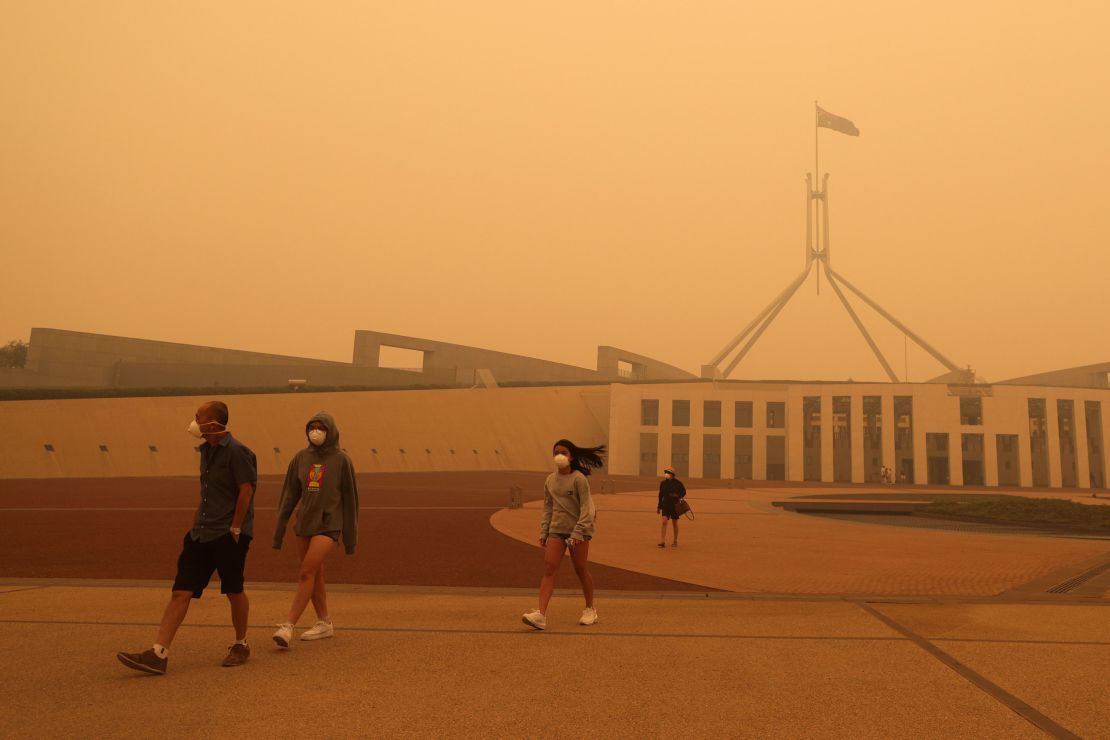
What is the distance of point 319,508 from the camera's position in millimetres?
5891

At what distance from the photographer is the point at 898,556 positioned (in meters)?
12.0

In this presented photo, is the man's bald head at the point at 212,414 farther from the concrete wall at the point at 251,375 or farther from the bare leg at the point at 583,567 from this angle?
the concrete wall at the point at 251,375

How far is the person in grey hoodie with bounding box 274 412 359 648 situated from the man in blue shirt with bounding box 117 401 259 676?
0.49 meters

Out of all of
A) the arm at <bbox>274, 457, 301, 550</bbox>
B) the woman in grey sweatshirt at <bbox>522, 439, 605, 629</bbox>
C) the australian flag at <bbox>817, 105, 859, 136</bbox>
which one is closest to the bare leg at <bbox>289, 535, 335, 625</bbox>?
the arm at <bbox>274, 457, 301, 550</bbox>

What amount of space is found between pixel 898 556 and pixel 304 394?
35161 mm

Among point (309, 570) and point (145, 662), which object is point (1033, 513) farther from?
point (145, 662)

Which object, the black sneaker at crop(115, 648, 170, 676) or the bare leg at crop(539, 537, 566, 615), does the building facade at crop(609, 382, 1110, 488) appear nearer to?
the bare leg at crop(539, 537, 566, 615)

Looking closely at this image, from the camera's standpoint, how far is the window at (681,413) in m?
54.3

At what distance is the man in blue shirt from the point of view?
204 inches

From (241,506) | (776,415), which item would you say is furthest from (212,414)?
(776,415)

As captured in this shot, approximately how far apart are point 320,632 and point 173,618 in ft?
3.76

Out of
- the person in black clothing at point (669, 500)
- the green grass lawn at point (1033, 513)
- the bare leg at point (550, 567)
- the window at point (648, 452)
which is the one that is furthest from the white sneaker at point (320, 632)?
the window at point (648, 452)

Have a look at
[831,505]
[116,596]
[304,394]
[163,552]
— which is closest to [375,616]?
[116,596]

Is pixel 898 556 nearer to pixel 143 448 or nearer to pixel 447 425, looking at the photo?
pixel 143 448
